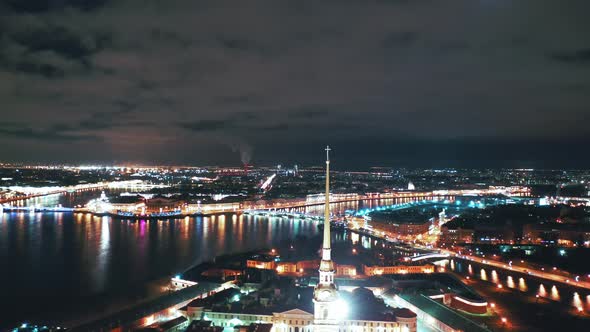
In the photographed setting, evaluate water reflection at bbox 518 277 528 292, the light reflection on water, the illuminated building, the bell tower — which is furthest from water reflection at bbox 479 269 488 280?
the bell tower

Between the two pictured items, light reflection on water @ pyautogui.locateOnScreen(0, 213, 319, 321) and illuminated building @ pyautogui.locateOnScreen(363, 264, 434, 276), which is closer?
light reflection on water @ pyautogui.locateOnScreen(0, 213, 319, 321)

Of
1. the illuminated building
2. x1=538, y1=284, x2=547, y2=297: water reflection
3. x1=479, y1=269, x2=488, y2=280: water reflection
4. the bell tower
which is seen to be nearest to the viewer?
the bell tower

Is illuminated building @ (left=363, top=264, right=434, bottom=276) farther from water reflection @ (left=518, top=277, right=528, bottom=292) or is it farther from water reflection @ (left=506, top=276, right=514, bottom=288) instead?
water reflection @ (left=518, top=277, right=528, bottom=292)

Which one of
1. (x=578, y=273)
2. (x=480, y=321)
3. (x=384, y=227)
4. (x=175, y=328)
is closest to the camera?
(x=175, y=328)

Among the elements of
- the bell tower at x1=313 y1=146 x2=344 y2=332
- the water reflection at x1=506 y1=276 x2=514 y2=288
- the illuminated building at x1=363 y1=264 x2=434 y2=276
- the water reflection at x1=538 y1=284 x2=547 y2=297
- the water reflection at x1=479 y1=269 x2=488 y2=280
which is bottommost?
the water reflection at x1=538 y1=284 x2=547 y2=297

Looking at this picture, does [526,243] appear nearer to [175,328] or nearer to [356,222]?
[356,222]

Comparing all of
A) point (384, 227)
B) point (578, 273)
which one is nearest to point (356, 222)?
point (384, 227)

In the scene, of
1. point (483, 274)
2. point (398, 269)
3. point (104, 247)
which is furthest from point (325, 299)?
point (104, 247)

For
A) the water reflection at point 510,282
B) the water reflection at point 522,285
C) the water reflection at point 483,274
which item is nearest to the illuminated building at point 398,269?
the water reflection at point 483,274

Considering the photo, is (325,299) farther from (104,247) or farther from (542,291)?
(104,247)

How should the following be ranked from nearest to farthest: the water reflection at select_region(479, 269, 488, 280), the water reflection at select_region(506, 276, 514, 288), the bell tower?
the bell tower
the water reflection at select_region(506, 276, 514, 288)
the water reflection at select_region(479, 269, 488, 280)

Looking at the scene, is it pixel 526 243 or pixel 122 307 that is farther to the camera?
pixel 526 243
